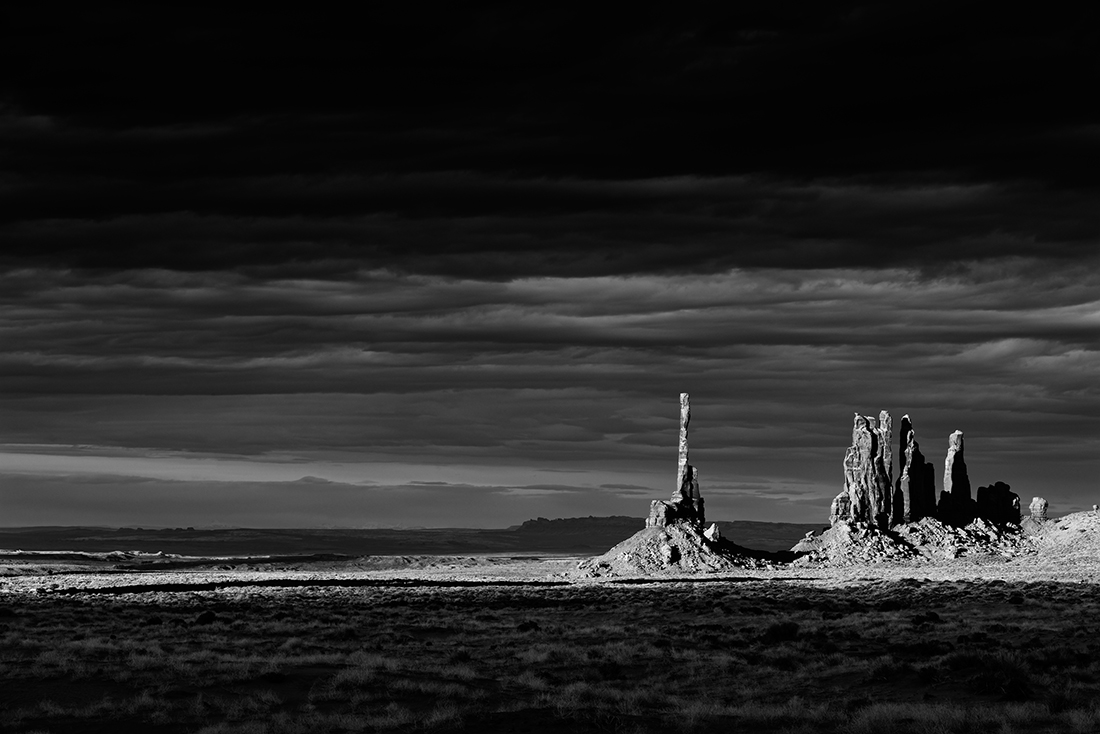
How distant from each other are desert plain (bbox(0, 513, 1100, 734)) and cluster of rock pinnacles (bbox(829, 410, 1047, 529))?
54938mm

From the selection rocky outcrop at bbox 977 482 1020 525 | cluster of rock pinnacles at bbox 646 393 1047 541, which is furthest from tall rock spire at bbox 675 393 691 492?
rocky outcrop at bbox 977 482 1020 525

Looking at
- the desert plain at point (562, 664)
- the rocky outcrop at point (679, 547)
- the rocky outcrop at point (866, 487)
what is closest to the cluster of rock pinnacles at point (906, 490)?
the rocky outcrop at point (866, 487)

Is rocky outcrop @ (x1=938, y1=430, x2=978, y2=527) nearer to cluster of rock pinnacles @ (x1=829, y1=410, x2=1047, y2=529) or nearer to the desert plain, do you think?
cluster of rock pinnacles @ (x1=829, y1=410, x2=1047, y2=529)

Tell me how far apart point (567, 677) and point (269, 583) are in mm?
73116

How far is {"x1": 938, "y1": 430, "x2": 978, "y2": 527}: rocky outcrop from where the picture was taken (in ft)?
424

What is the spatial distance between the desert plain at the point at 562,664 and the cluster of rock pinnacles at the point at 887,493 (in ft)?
177

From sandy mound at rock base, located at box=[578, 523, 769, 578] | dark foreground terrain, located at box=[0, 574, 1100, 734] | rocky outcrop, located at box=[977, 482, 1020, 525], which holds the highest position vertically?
rocky outcrop, located at box=[977, 482, 1020, 525]

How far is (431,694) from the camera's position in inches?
1024

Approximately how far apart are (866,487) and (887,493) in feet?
7.90

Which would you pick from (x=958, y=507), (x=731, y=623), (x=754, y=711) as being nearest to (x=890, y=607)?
(x=731, y=623)

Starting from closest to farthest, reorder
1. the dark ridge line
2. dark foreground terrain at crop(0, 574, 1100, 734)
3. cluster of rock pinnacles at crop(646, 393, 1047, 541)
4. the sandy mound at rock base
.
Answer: dark foreground terrain at crop(0, 574, 1100, 734) → the dark ridge line → the sandy mound at rock base → cluster of rock pinnacles at crop(646, 393, 1047, 541)

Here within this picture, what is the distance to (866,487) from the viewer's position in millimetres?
124188

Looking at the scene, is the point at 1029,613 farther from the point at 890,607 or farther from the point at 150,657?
the point at 150,657

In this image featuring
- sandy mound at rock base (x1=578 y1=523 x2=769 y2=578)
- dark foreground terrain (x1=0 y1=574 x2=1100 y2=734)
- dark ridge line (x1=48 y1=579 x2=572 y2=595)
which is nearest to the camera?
dark foreground terrain (x1=0 y1=574 x2=1100 y2=734)
